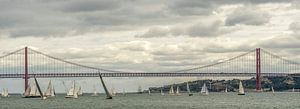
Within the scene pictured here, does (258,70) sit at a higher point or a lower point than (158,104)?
higher

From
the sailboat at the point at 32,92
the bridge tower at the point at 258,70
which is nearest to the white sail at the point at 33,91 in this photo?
the sailboat at the point at 32,92

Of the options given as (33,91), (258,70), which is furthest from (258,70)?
(33,91)

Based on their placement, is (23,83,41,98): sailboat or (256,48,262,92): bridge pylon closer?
(23,83,41,98): sailboat

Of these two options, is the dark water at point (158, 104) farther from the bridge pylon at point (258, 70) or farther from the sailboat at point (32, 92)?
the bridge pylon at point (258, 70)

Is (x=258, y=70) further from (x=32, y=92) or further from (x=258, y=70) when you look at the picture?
(x=32, y=92)

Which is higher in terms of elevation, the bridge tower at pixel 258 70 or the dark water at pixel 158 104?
the bridge tower at pixel 258 70

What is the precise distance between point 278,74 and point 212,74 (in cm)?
1359

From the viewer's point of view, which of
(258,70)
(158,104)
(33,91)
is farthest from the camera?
(258,70)

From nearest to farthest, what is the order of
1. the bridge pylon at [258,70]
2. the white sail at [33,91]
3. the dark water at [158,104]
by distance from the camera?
the dark water at [158,104], the white sail at [33,91], the bridge pylon at [258,70]

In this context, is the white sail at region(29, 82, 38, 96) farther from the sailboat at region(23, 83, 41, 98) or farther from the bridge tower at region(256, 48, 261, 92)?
the bridge tower at region(256, 48, 261, 92)

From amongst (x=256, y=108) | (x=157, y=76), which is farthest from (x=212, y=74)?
(x=256, y=108)

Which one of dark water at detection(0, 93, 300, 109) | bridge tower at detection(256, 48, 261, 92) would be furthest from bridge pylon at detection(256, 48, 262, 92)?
dark water at detection(0, 93, 300, 109)

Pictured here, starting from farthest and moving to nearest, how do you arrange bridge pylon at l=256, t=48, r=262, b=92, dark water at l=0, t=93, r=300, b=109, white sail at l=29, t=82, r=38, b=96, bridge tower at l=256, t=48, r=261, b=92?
bridge tower at l=256, t=48, r=261, b=92
bridge pylon at l=256, t=48, r=262, b=92
white sail at l=29, t=82, r=38, b=96
dark water at l=0, t=93, r=300, b=109

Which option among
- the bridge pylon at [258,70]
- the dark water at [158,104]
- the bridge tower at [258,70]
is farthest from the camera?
the bridge tower at [258,70]
